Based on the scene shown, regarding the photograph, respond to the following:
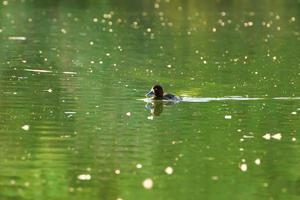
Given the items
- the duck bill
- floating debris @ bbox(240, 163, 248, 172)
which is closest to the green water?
floating debris @ bbox(240, 163, 248, 172)

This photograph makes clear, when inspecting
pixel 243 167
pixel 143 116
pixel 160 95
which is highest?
pixel 160 95

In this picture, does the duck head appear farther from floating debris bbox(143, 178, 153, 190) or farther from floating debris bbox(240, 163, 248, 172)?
floating debris bbox(143, 178, 153, 190)

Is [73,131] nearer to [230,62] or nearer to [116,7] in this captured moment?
[230,62]

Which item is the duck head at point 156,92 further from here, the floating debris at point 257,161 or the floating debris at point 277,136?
the floating debris at point 257,161

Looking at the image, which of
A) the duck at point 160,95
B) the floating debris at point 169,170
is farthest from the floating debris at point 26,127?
the duck at point 160,95

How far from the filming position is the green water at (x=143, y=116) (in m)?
13.5

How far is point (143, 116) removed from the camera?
18.7 metres

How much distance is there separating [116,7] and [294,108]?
3131cm

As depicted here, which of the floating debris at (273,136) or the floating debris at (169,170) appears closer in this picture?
the floating debris at (169,170)

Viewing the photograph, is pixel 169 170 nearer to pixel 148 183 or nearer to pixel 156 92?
pixel 148 183

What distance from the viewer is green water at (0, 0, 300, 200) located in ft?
44.4

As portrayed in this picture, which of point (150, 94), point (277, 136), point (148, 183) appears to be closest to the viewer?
point (148, 183)

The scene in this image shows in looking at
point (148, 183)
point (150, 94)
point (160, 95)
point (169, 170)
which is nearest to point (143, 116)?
point (160, 95)

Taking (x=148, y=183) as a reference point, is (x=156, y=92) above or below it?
above
